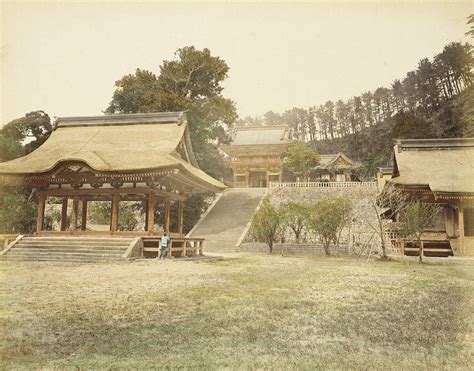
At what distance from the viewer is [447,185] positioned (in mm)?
18672

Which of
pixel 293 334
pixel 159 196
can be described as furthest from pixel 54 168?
pixel 293 334

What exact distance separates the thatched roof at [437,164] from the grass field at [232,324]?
11994 millimetres

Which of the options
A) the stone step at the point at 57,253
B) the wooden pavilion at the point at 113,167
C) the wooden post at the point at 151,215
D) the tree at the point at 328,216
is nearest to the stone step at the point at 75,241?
the stone step at the point at 57,253

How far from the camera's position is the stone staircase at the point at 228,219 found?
847 inches

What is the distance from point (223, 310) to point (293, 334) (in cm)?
137

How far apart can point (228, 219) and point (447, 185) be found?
12836mm

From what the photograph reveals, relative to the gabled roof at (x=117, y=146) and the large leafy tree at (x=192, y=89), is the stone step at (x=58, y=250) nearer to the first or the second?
the gabled roof at (x=117, y=146)

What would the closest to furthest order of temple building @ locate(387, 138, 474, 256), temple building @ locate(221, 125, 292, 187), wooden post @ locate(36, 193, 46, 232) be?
wooden post @ locate(36, 193, 46, 232), temple building @ locate(387, 138, 474, 256), temple building @ locate(221, 125, 292, 187)

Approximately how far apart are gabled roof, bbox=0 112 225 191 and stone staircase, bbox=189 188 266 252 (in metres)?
3.11

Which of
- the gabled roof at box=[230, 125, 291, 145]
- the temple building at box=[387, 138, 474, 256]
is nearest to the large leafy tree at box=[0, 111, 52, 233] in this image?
the temple building at box=[387, 138, 474, 256]

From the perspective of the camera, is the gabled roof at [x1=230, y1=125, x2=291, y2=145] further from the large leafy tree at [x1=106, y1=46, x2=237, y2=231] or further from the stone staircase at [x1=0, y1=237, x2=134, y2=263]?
the stone staircase at [x1=0, y1=237, x2=134, y2=263]

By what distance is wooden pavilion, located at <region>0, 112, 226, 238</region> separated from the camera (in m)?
15.3

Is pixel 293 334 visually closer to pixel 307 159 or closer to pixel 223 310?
pixel 223 310

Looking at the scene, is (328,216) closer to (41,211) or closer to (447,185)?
(447,185)
